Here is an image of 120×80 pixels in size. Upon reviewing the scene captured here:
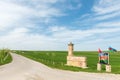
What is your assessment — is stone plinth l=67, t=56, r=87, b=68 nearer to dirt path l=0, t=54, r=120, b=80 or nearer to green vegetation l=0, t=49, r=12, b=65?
dirt path l=0, t=54, r=120, b=80

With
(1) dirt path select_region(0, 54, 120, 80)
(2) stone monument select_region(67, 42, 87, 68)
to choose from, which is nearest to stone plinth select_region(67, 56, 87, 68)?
(2) stone monument select_region(67, 42, 87, 68)

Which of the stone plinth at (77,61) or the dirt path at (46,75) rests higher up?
the stone plinth at (77,61)

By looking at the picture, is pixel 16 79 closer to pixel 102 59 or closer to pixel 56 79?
pixel 56 79

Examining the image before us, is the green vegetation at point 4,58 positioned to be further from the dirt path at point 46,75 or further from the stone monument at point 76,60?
the dirt path at point 46,75

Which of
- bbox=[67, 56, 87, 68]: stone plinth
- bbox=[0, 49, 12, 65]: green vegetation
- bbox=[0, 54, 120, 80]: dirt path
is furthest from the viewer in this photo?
bbox=[0, 49, 12, 65]: green vegetation

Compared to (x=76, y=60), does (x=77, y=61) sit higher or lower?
lower

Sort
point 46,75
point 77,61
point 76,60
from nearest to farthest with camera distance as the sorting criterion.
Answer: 1. point 46,75
2. point 77,61
3. point 76,60

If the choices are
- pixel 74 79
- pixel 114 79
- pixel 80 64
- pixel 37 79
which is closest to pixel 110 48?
pixel 80 64

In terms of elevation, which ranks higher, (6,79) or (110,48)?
(110,48)

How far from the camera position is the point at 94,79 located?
69.1 ft

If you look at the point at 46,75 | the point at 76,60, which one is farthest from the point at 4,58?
the point at 46,75

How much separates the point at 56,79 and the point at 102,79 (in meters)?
4.54

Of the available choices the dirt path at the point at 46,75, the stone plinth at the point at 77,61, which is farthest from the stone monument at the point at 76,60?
the dirt path at the point at 46,75

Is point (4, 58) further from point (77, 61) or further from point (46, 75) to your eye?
point (46, 75)
